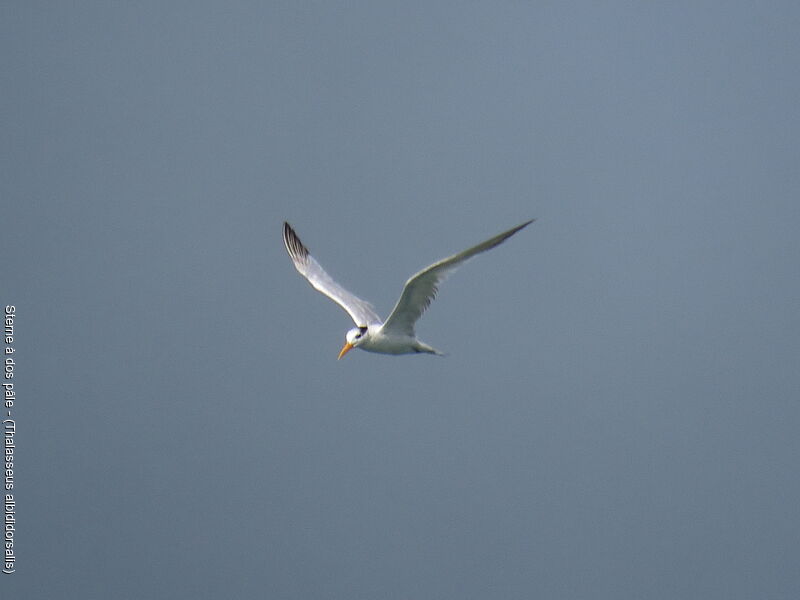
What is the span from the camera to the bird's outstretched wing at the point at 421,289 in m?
12.9

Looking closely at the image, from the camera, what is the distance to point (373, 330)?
598 inches

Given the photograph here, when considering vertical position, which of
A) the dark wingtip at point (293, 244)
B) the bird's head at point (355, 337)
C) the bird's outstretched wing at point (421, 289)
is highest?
the dark wingtip at point (293, 244)

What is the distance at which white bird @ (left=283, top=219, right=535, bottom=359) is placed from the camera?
13305 mm

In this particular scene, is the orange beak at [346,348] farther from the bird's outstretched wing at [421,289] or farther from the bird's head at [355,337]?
the bird's outstretched wing at [421,289]

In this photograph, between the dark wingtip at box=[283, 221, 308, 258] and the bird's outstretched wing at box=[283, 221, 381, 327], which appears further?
the dark wingtip at box=[283, 221, 308, 258]

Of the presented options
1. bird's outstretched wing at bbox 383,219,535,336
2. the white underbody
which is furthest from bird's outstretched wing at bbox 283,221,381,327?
bird's outstretched wing at bbox 383,219,535,336

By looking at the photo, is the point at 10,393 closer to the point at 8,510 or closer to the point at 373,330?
the point at 8,510

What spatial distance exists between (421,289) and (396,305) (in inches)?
17.2

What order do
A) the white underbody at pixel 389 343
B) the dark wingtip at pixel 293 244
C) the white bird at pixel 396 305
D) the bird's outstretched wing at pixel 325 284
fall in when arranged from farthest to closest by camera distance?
the dark wingtip at pixel 293 244 < the bird's outstretched wing at pixel 325 284 < the white underbody at pixel 389 343 < the white bird at pixel 396 305

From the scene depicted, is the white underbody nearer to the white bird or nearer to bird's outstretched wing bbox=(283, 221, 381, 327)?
the white bird

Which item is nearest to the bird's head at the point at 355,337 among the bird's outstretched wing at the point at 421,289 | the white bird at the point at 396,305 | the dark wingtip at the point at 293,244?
the white bird at the point at 396,305

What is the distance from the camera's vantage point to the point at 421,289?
14008mm

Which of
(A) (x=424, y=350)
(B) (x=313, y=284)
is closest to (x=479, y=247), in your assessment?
(A) (x=424, y=350)

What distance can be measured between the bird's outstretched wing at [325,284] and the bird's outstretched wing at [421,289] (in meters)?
1.14
